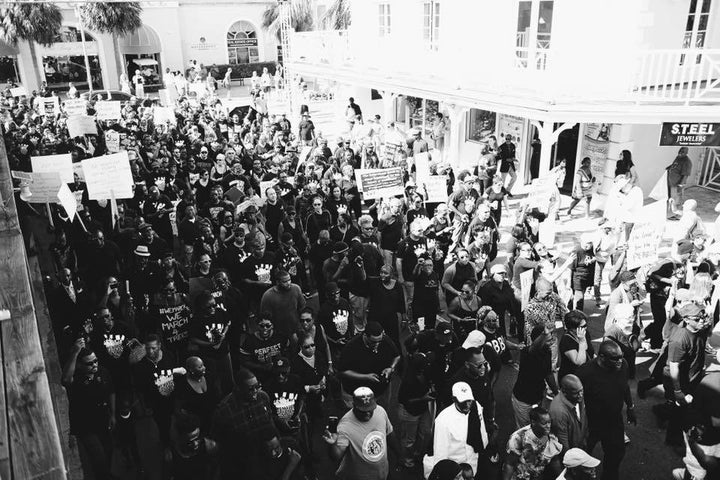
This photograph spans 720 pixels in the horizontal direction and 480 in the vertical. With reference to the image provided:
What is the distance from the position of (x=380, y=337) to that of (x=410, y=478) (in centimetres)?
146

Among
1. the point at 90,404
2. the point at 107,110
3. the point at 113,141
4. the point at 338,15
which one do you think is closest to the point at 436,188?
the point at 90,404

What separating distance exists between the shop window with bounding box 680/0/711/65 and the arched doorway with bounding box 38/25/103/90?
37.3 metres

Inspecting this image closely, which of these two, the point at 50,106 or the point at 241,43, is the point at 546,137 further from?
the point at 241,43

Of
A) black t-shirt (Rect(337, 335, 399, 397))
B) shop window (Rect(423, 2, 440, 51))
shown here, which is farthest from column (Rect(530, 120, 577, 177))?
black t-shirt (Rect(337, 335, 399, 397))

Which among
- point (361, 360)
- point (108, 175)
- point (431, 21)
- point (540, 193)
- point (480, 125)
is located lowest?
point (361, 360)

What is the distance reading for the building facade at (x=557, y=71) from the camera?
1147cm

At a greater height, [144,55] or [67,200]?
[144,55]

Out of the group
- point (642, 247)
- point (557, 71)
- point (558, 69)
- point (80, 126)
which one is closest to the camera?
point (642, 247)

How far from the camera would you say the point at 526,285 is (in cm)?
718

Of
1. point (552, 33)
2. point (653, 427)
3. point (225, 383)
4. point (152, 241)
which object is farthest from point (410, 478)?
point (552, 33)

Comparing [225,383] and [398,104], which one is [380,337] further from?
[398,104]

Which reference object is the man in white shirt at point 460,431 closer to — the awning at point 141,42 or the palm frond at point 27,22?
the palm frond at point 27,22

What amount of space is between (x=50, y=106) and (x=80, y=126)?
26.4 feet

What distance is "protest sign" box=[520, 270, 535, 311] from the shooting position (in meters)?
7.14
